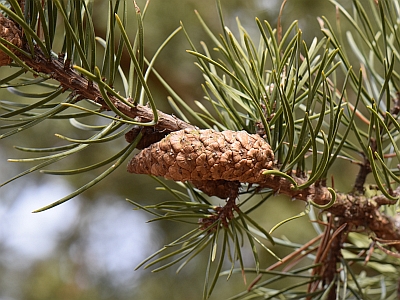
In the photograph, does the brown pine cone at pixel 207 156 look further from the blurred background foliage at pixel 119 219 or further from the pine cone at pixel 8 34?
the blurred background foliage at pixel 119 219

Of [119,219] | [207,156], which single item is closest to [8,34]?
[207,156]

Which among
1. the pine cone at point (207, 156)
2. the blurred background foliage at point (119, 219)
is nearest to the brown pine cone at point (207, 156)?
the pine cone at point (207, 156)

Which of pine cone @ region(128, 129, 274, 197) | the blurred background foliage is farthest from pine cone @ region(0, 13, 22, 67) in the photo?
the blurred background foliage

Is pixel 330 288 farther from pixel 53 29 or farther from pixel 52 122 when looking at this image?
pixel 52 122

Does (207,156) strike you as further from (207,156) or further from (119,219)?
(119,219)

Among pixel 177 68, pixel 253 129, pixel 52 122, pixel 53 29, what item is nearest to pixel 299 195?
pixel 253 129

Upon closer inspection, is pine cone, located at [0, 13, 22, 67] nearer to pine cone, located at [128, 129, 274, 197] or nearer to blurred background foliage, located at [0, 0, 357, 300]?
pine cone, located at [128, 129, 274, 197]
